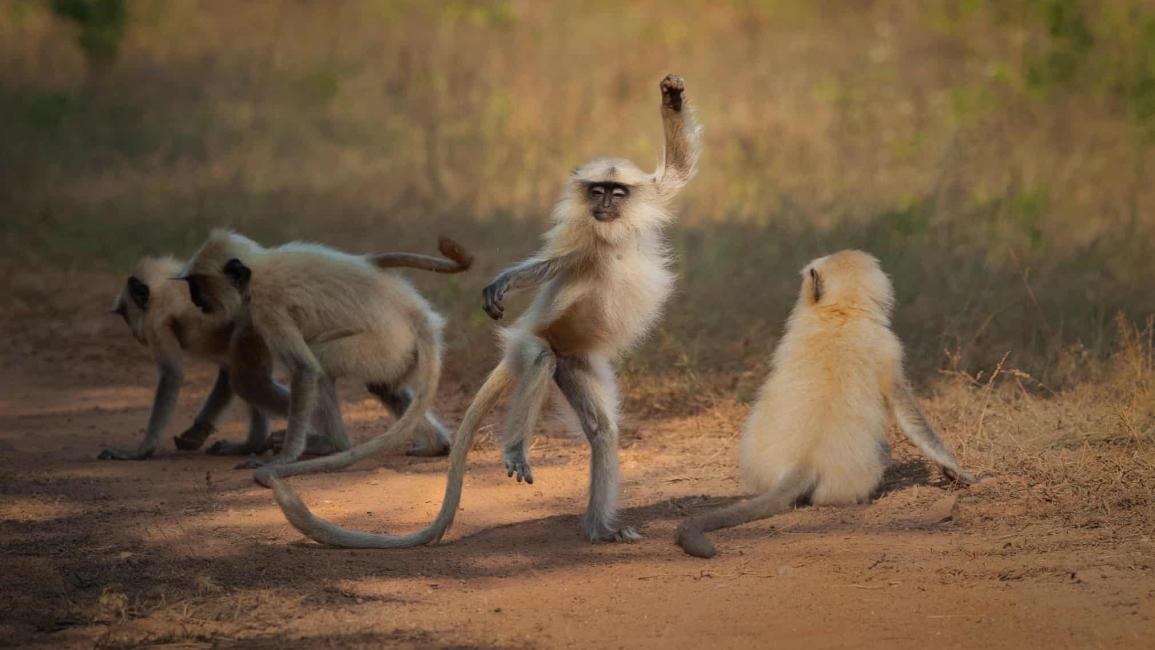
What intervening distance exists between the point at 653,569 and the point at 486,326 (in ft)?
15.2

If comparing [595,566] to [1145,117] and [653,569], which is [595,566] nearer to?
[653,569]

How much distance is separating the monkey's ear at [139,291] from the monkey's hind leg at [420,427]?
1.43m

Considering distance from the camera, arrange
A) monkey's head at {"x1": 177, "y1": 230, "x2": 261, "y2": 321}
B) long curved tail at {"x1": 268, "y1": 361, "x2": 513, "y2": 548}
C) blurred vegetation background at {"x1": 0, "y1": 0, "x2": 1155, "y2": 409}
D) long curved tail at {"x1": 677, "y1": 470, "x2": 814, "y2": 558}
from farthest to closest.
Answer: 1. blurred vegetation background at {"x1": 0, "y1": 0, "x2": 1155, "y2": 409}
2. monkey's head at {"x1": 177, "y1": 230, "x2": 261, "y2": 321}
3. long curved tail at {"x1": 268, "y1": 361, "x2": 513, "y2": 548}
4. long curved tail at {"x1": 677, "y1": 470, "x2": 814, "y2": 558}

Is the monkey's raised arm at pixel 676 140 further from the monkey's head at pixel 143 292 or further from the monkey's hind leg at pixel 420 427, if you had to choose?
the monkey's head at pixel 143 292

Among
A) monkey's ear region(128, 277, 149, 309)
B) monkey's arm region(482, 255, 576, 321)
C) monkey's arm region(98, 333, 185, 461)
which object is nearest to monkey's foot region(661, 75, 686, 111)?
monkey's arm region(482, 255, 576, 321)

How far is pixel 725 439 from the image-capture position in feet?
24.3

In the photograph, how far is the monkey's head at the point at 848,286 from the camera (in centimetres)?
608

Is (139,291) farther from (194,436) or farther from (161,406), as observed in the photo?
(194,436)

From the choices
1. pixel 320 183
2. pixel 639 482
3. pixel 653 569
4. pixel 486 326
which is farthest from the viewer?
pixel 320 183

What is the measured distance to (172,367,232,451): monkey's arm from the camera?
793cm

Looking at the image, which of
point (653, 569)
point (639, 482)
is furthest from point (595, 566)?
point (639, 482)

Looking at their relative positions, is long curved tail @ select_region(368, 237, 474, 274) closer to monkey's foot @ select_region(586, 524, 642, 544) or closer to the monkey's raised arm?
the monkey's raised arm

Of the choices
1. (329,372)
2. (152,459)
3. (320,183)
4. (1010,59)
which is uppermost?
(1010,59)

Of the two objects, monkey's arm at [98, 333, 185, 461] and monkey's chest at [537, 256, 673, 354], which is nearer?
monkey's chest at [537, 256, 673, 354]
